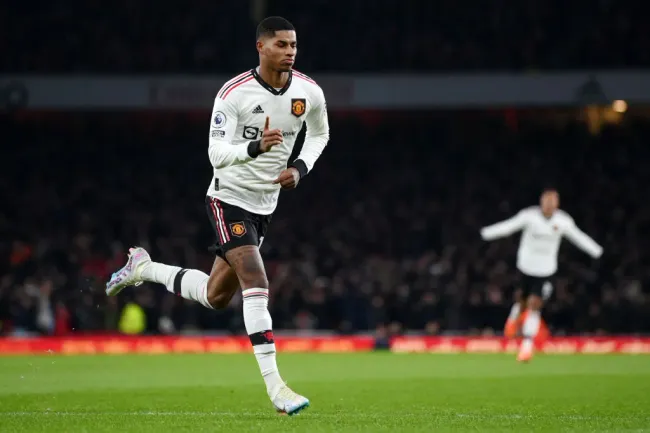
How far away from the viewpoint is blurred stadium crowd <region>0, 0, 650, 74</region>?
2662 centimetres

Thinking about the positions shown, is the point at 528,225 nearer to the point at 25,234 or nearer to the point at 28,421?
the point at 28,421

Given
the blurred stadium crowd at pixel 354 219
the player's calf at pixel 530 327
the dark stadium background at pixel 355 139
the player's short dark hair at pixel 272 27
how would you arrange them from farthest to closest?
1. the dark stadium background at pixel 355 139
2. the blurred stadium crowd at pixel 354 219
3. the player's calf at pixel 530 327
4. the player's short dark hair at pixel 272 27

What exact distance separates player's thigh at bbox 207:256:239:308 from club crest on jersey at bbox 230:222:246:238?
0.44m

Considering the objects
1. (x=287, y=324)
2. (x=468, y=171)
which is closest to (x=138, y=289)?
(x=287, y=324)

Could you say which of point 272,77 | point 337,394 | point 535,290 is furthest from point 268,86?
point 535,290

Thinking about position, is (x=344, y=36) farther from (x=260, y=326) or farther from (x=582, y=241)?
(x=260, y=326)

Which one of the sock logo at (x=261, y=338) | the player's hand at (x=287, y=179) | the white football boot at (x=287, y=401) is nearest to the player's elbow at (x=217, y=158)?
the player's hand at (x=287, y=179)

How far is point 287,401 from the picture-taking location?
23.6ft

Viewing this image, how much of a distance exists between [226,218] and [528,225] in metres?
9.20

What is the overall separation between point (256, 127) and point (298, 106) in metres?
0.35

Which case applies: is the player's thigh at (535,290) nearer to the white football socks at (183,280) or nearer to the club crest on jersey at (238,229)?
the white football socks at (183,280)

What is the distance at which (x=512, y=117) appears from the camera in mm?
28375

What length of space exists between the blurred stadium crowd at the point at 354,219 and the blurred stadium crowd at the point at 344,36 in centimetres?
209

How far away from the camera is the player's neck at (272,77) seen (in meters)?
7.94
